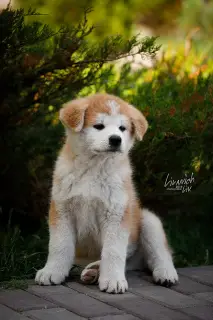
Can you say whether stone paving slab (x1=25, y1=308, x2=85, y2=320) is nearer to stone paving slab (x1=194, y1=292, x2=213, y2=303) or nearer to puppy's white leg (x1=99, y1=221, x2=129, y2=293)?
puppy's white leg (x1=99, y1=221, x2=129, y2=293)

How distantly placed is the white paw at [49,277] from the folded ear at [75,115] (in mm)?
908

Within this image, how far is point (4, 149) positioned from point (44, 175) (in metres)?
0.46

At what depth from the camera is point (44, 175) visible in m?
5.46

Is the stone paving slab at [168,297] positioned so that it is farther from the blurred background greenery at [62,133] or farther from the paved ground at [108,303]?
the blurred background greenery at [62,133]

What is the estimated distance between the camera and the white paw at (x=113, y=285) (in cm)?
388

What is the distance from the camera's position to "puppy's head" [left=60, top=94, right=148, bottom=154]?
3969 millimetres

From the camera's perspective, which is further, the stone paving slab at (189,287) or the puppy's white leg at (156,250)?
the puppy's white leg at (156,250)

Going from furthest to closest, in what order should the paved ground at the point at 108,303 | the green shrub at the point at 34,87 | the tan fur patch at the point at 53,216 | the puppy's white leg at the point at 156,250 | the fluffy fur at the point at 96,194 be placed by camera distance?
1. the green shrub at the point at 34,87
2. the puppy's white leg at the point at 156,250
3. the tan fur patch at the point at 53,216
4. the fluffy fur at the point at 96,194
5. the paved ground at the point at 108,303

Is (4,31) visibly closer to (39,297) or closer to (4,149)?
(4,149)

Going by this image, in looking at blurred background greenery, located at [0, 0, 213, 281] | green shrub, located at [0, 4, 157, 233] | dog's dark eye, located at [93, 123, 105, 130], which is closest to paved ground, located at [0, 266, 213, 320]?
blurred background greenery, located at [0, 0, 213, 281]

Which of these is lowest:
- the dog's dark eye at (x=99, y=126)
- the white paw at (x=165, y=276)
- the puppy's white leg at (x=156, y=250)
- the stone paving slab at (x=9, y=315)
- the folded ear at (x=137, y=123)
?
the stone paving slab at (x=9, y=315)

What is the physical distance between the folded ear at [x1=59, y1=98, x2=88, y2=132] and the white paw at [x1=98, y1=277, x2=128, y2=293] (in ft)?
3.12

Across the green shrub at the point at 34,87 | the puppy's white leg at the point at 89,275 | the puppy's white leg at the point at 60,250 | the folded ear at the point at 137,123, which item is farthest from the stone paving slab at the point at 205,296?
the green shrub at the point at 34,87

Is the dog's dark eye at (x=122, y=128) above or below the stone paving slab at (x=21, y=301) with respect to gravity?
above
